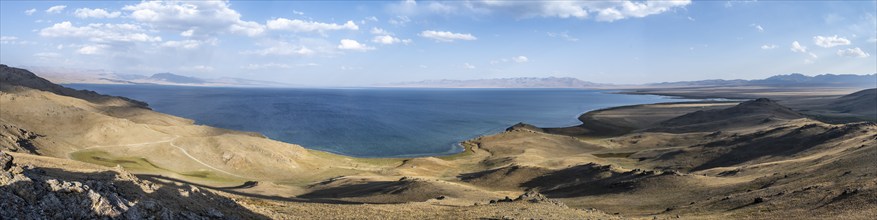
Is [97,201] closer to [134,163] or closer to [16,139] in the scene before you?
[134,163]

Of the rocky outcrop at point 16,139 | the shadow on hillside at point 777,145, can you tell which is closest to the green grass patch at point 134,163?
the rocky outcrop at point 16,139

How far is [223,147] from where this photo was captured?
68.6m

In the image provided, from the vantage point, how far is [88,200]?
54.0ft

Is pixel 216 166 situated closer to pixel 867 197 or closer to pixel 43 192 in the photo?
pixel 43 192

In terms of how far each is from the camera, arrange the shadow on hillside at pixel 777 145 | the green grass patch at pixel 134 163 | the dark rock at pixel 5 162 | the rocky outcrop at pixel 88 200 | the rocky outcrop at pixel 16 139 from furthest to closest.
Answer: the shadow on hillside at pixel 777 145 < the green grass patch at pixel 134 163 < the rocky outcrop at pixel 16 139 < the dark rock at pixel 5 162 < the rocky outcrop at pixel 88 200

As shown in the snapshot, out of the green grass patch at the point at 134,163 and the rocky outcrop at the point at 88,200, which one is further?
the green grass patch at the point at 134,163

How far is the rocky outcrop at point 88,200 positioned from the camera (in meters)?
15.5

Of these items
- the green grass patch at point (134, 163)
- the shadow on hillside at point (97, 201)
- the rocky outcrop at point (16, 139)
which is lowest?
the green grass patch at point (134, 163)

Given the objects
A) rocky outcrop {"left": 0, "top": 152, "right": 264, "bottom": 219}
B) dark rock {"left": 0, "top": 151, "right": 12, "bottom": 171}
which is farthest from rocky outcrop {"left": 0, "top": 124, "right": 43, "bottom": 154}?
rocky outcrop {"left": 0, "top": 152, "right": 264, "bottom": 219}

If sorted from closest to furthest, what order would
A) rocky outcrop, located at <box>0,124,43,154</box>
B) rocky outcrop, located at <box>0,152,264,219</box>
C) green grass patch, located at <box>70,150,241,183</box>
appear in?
rocky outcrop, located at <box>0,152,264,219</box>, rocky outcrop, located at <box>0,124,43,154</box>, green grass patch, located at <box>70,150,241,183</box>

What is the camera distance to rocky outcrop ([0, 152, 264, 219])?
610 inches

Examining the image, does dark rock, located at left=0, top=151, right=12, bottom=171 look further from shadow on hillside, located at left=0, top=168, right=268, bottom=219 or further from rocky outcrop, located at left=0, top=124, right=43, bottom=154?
rocky outcrop, located at left=0, top=124, right=43, bottom=154

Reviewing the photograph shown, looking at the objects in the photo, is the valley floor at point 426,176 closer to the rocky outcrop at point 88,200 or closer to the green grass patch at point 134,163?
the rocky outcrop at point 88,200

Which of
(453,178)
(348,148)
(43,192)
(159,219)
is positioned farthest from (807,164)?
(348,148)
